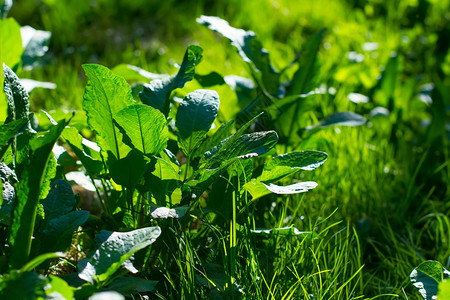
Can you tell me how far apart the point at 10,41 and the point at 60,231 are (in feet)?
2.48

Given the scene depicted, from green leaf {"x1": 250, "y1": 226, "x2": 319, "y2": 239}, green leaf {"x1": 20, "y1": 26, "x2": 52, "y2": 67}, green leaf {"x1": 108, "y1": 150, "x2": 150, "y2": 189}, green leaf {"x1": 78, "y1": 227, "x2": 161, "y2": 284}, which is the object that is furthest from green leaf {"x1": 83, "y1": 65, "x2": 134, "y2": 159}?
green leaf {"x1": 20, "y1": 26, "x2": 52, "y2": 67}

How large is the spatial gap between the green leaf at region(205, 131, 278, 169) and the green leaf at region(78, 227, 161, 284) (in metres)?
0.21

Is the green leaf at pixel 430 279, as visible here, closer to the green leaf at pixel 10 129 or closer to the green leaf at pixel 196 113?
the green leaf at pixel 196 113

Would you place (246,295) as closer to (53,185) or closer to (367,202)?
(53,185)

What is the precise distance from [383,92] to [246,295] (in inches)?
54.3

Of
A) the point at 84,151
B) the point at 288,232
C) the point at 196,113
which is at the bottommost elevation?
the point at 288,232

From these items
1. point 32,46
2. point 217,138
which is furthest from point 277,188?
point 32,46

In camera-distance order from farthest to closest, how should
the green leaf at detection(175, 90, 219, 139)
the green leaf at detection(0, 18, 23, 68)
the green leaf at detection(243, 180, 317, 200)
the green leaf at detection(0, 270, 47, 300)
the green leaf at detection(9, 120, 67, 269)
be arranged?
1. the green leaf at detection(0, 18, 23, 68)
2. the green leaf at detection(175, 90, 219, 139)
3. the green leaf at detection(243, 180, 317, 200)
4. the green leaf at detection(9, 120, 67, 269)
5. the green leaf at detection(0, 270, 47, 300)

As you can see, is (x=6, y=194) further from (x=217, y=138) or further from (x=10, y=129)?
(x=217, y=138)

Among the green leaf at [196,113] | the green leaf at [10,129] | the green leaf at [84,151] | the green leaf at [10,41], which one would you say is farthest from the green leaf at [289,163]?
the green leaf at [10,41]

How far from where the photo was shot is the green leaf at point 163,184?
1031 mm

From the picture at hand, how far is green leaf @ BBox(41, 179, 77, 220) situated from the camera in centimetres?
98

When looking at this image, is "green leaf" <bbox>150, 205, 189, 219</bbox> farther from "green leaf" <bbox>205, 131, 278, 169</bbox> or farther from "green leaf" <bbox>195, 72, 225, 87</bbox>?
"green leaf" <bbox>195, 72, 225, 87</bbox>

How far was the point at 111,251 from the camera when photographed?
2.80ft
